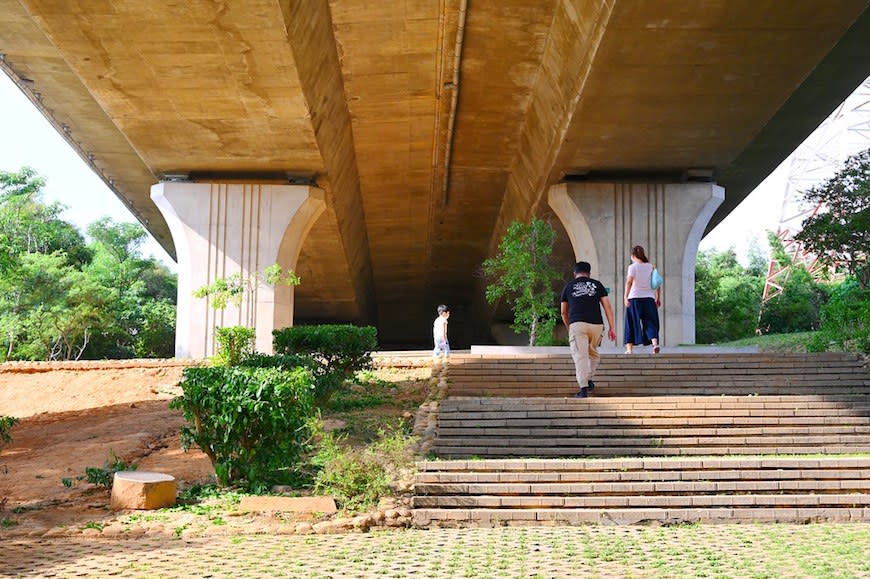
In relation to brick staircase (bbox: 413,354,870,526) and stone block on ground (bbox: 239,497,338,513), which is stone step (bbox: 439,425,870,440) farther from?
stone block on ground (bbox: 239,497,338,513)

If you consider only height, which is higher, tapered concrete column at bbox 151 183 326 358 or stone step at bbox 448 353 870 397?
tapered concrete column at bbox 151 183 326 358

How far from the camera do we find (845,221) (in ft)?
59.6

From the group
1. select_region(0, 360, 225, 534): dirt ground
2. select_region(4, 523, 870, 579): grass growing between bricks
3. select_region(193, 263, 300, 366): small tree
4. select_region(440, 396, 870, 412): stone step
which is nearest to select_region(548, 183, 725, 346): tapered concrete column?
select_region(193, 263, 300, 366): small tree

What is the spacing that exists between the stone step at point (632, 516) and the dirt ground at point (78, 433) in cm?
254

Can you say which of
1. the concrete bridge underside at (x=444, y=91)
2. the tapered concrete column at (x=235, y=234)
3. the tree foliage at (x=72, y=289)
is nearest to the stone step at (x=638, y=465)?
the concrete bridge underside at (x=444, y=91)

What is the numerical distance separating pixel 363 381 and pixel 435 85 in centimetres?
662

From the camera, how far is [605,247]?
63.3ft

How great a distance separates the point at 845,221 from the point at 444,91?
26.9 feet

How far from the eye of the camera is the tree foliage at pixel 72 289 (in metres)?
27.3

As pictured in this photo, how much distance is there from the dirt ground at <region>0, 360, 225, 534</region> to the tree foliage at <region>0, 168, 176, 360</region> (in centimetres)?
726

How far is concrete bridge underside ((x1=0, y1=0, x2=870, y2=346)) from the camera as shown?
13.1 m

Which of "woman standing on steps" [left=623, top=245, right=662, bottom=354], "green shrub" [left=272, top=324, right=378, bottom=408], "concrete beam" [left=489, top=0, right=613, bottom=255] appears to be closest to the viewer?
"woman standing on steps" [left=623, top=245, right=662, bottom=354]

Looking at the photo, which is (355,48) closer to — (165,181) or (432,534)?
(165,181)

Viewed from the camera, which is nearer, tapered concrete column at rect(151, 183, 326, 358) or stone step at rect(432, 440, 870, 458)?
stone step at rect(432, 440, 870, 458)
